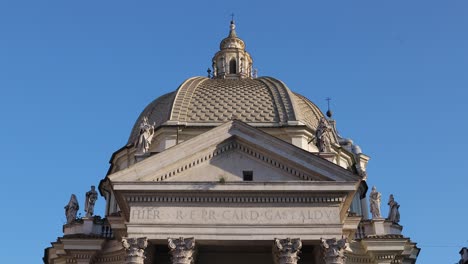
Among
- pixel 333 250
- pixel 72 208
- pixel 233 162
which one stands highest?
pixel 72 208

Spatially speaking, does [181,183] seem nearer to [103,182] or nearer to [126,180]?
[126,180]

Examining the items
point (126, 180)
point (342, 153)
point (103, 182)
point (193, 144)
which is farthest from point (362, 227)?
point (103, 182)

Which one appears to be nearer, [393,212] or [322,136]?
[322,136]

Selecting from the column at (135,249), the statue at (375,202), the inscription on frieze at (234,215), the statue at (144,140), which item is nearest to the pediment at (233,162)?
the inscription on frieze at (234,215)

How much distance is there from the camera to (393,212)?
1225 inches

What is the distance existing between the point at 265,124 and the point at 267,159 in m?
7.60

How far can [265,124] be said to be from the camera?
31500 millimetres

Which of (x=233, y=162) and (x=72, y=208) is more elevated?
(x=72, y=208)

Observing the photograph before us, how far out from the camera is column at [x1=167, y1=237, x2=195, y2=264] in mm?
22156

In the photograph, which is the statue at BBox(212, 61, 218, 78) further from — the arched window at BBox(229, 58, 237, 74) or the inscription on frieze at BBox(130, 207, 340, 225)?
the inscription on frieze at BBox(130, 207, 340, 225)

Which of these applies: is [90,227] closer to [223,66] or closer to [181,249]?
[181,249]

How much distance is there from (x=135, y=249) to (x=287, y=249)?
542 centimetres

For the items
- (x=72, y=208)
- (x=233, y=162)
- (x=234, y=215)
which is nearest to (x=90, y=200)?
(x=72, y=208)

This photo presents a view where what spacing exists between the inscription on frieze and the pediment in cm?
114
